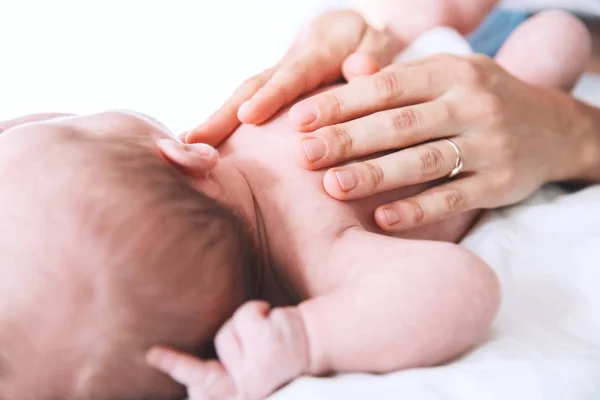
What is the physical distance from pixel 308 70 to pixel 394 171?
0.25 metres

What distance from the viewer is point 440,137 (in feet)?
2.74

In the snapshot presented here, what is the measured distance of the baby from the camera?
0.53m

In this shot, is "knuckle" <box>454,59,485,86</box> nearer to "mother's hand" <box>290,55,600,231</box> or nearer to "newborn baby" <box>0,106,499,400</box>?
"mother's hand" <box>290,55,600,231</box>

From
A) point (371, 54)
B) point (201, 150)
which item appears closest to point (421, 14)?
point (371, 54)

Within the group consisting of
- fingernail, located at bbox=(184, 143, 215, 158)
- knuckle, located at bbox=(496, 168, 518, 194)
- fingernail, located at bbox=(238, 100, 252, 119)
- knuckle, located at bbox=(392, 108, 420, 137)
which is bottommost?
knuckle, located at bbox=(496, 168, 518, 194)

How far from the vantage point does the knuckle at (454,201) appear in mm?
784

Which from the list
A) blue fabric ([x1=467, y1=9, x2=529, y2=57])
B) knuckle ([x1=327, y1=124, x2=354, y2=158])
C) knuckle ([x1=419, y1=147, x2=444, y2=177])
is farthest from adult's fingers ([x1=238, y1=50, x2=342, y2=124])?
blue fabric ([x1=467, y1=9, x2=529, y2=57])

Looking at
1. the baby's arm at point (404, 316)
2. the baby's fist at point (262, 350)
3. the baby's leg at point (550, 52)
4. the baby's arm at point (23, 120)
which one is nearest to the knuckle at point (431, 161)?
the baby's arm at point (404, 316)

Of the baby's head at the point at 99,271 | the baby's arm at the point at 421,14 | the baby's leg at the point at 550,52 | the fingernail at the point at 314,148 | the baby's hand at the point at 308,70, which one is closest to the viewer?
the baby's head at the point at 99,271

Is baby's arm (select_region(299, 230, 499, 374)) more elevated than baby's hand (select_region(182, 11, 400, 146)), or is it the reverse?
baby's hand (select_region(182, 11, 400, 146))

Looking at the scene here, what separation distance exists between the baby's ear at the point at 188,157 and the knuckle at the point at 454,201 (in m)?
0.32

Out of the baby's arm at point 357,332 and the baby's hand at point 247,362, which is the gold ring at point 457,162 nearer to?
the baby's arm at point 357,332

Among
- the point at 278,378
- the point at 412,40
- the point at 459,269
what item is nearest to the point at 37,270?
the point at 278,378

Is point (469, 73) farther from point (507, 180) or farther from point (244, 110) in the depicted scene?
point (244, 110)
